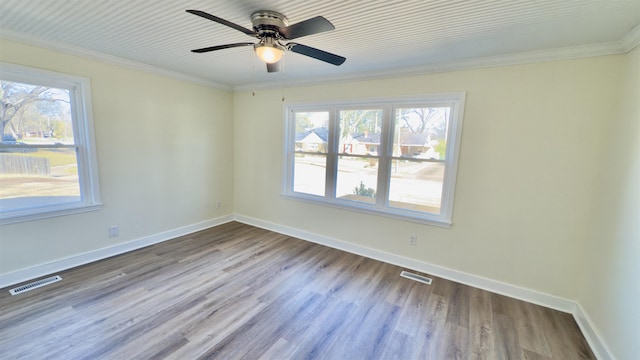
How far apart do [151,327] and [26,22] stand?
2.76 metres

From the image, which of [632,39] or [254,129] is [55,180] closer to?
[254,129]

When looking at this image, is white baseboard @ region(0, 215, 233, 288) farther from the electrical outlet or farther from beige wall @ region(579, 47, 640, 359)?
beige wall @ region(579, 47, 640, 359)

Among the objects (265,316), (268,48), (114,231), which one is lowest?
(265,316)

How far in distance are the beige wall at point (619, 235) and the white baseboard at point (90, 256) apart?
15.9ft

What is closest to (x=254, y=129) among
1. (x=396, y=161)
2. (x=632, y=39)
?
(x=396, y=161)

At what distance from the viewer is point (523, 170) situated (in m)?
2.61

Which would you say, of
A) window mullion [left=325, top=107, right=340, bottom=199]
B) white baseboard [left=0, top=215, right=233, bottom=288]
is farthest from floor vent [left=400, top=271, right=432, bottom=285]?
white baseboard [left=0, top=215, right=233, bottom=288]

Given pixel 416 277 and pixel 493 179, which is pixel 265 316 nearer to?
pixel 416 277

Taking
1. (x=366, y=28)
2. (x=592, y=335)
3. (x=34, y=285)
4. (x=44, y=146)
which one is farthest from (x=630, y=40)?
(x=34, y=285)

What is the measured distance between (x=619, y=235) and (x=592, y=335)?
86 cm

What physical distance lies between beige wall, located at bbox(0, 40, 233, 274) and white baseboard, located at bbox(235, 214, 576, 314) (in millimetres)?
1544

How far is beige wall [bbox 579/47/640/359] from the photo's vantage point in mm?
1758

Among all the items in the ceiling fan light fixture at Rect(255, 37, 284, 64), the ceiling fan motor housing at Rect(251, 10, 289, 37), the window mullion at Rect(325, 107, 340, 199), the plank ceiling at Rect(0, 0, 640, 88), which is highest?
the plank ceiling at Rect(0, 0, 640, 88)

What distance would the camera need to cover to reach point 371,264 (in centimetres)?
338
